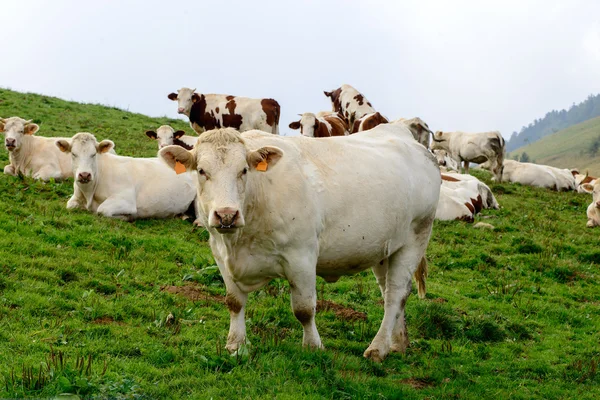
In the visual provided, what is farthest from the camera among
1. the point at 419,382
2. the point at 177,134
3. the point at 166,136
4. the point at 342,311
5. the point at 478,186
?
the point at 166,136

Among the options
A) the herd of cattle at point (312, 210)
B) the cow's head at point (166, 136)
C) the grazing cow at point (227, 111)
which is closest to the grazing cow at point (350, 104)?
the grazing cow at point (227, 111)

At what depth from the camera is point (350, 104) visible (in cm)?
2741

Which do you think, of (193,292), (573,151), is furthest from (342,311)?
(573,151)

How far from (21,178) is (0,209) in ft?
9.54

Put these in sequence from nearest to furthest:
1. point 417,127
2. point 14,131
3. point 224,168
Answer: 1. point 224,168
2. point 417,127
3. point 14,131

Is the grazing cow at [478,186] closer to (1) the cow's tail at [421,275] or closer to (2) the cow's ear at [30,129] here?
(1) the cow's tail at [421,275]

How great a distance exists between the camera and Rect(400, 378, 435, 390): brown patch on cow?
23.5 ft

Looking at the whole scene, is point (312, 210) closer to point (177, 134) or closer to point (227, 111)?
point (177, 134)

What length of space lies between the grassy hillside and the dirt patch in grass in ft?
390

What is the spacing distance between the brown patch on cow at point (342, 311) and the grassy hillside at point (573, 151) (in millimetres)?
118081

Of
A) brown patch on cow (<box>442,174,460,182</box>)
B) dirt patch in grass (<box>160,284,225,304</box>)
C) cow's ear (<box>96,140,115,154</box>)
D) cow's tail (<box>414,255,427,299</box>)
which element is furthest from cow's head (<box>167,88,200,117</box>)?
cow's tail (<box>414,255,427,299</box>)

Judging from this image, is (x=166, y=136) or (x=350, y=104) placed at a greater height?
(x=350, y=104)

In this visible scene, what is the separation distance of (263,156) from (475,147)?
22882mm

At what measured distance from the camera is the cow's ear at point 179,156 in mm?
6797
